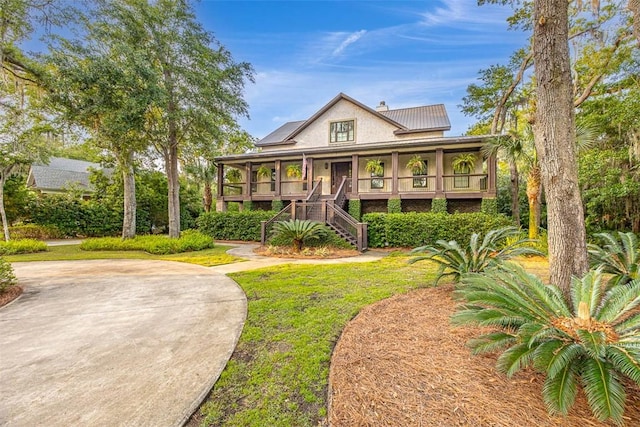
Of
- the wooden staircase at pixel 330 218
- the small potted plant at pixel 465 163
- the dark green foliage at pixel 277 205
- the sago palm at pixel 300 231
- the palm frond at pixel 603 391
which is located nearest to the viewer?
the palm frond at pixel 603 391

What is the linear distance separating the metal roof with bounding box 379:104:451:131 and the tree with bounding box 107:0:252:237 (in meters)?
10.5

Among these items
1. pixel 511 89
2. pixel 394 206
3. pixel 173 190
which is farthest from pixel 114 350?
pixel 511 89

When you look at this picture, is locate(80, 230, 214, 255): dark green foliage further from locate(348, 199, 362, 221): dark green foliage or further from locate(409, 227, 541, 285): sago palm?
locate(409, 227, 541, 285): sago palm

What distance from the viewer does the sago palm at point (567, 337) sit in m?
1.65

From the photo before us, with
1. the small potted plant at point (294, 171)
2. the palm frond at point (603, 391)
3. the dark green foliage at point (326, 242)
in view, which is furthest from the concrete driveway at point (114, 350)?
the small potted plant at point (294, 171)

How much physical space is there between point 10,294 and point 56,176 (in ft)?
87.8

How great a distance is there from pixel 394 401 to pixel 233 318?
2.77 meters

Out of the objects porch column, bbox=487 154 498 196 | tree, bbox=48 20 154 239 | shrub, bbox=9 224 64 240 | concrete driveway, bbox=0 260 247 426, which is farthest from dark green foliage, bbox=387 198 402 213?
shrub, bbox=9 224 64 240

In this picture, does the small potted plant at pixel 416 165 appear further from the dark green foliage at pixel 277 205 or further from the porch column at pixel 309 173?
the dark green foliage at pixel 277 205

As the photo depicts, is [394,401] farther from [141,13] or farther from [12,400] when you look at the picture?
[141,13]

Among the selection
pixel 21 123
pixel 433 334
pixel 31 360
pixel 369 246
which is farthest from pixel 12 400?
pixel 21 123

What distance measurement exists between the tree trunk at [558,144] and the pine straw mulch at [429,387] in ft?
4.66

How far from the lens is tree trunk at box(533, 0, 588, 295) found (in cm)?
309

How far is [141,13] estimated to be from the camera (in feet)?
38.2
